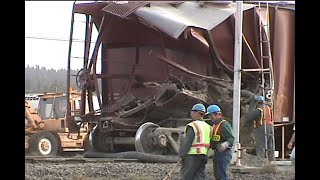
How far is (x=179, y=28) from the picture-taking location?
9.23 m

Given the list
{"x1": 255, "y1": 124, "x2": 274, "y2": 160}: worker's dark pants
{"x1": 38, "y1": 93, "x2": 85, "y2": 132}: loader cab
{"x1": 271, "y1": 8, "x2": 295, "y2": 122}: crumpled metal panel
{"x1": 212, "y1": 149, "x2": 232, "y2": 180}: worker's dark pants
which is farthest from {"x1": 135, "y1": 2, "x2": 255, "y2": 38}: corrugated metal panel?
{"x1": 38, "y1": 93, "x2": 85, "y2": 132}: loader cab

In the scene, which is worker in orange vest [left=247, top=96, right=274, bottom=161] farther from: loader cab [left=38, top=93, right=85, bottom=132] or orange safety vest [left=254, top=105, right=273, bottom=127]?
loader cab [left=38, top=93, right=85, bottom=132]

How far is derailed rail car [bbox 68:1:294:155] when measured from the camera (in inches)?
379

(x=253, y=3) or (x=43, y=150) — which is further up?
(x=253, y=3)

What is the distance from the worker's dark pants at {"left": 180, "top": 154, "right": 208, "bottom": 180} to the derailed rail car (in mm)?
2815

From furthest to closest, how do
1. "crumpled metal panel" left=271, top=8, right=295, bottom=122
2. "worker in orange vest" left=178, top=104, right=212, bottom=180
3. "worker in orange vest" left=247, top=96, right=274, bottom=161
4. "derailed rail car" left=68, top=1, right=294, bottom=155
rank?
1. "crumpled metal panel" left=271, top=8, right=295, bottom=122
2. "worker in orange vest" left=247, top=96, right=274, bottom=161
3. "derailed rail car" left=68, top=1, right=294, bottom=155
4. "worker in orange vest" left=178, top=104, right=212, bottom=180

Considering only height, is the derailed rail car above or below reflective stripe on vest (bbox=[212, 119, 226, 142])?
above

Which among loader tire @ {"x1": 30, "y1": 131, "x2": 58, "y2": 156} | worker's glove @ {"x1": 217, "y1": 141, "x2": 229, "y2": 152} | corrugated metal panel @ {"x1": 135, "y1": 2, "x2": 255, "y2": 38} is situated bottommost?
loader tire @ {"x1": 30, "y1": 131, "x2": 58, "y2": 156}

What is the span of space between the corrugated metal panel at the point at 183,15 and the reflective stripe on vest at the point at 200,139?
2927 mm

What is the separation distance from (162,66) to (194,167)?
3.64m

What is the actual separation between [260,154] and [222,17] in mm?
2403
